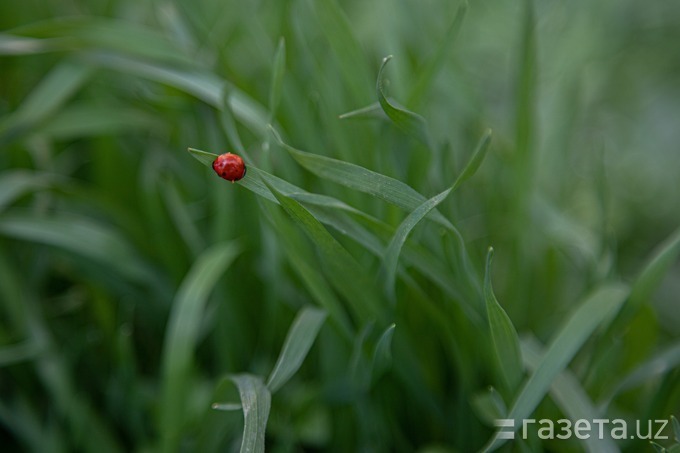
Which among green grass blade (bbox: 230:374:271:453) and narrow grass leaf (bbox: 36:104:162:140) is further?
narrow grass leaf (bbox: 36:104:162:140)

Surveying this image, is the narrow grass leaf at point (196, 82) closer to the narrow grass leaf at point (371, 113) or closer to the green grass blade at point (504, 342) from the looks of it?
the narrow grass leaf at point (371, 113)

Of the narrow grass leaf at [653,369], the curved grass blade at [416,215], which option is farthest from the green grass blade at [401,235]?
the narrow grass leaf at [653,369]

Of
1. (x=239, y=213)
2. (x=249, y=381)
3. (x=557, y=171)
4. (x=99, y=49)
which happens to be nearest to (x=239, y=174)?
(x=249, y=381)

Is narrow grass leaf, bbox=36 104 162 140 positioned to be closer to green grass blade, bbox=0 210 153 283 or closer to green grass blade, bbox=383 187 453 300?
green grass blade, bbox=0 210 153 283

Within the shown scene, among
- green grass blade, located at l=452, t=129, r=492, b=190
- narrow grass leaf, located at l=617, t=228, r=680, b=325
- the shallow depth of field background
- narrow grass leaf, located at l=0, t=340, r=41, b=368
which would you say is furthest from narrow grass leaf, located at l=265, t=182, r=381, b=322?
narrow grass leaf, located at l=0, t=340, r=41, b=368

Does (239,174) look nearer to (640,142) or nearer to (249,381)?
(249,381)

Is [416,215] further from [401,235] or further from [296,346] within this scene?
[296,346]

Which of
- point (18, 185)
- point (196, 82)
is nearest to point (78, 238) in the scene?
point (18, 185)

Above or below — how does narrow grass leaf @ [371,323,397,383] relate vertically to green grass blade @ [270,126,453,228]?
below

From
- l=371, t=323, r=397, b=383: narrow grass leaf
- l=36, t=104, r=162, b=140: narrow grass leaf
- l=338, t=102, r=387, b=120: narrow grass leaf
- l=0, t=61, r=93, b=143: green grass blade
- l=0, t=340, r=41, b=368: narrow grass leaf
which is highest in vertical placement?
l=338, t=102, r=387, b=120: narrow grass leaf
